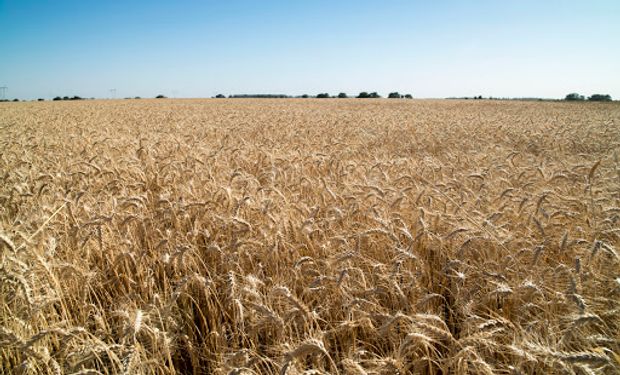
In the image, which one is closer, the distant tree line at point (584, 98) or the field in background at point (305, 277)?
the field in background at point (305, 277)

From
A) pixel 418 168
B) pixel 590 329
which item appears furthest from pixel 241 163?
pixel 590 329

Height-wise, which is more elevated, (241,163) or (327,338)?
(241,163)

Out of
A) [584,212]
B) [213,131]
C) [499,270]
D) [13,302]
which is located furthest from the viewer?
[213,131]

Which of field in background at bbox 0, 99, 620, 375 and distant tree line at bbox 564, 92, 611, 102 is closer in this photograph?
field in background at bbox 0, 99, 620, 375

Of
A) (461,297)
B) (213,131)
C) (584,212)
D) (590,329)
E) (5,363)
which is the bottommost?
(5,363)

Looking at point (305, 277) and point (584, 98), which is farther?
point (584, 98)

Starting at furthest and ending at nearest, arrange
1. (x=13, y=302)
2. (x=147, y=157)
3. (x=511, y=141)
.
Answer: (x=511, y=141) → (x=147, y=157) → (x=13, y=302)

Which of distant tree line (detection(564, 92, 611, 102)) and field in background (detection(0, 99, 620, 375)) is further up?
distant tree line (detection(564, 92, 611, 102))

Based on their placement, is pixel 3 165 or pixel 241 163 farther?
pixel 241 163

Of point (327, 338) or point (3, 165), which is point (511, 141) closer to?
point (327, 338)

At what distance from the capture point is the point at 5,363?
1.70 meters

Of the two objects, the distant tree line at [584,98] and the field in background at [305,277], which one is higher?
the distant tree line at [584,98]

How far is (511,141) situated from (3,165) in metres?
11.7

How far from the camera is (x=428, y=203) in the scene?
11.2 ft
